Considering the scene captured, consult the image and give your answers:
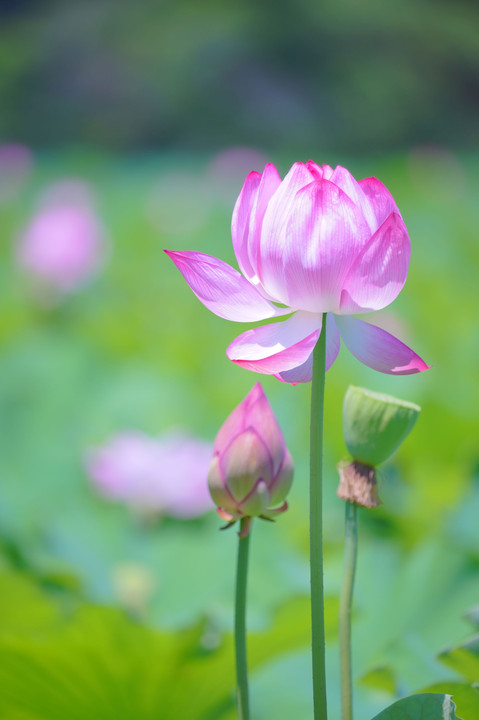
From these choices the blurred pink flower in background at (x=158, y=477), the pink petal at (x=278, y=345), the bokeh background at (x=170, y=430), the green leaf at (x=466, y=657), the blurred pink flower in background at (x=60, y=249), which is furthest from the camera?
the blurred pink flower in background at (x=60, y=249)

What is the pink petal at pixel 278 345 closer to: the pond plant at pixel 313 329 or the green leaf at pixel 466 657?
the pond plant at pixel 313 329

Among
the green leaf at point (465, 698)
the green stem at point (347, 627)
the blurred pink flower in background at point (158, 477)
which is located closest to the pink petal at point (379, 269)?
the green stem at point (347, 627)

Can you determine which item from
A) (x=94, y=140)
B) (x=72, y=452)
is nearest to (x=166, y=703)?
(x=72, y=452)

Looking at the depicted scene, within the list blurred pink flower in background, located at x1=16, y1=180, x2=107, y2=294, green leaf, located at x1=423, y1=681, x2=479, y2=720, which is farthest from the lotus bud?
blurred pink flower in background, located at x1=16, y1=180, x2=107, y2=294

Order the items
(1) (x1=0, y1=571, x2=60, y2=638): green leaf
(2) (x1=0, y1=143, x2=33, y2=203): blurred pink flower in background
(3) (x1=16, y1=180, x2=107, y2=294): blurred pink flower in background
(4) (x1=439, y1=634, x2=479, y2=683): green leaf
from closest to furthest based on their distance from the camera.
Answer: (4) (x1=439, y1=634, x2=479, y2=683): green leaf → (1) (x1=0, y1=571, x2=60, y2=638): green leaf → (3) (x1=16, y1=180, x2=107, y2=294): blurred pink flower in background → (2) (x1=0, y1=143, x2=33, y2=203): blurred pink flower in background

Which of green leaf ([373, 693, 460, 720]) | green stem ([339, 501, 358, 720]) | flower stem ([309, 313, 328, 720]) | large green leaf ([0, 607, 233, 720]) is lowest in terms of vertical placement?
large green leaf ([0, 607, 233, 720])

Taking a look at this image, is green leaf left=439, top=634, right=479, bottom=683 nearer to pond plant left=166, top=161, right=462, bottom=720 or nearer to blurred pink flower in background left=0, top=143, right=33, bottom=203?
pond plant left=166, top=161, right=462, bottom=720
